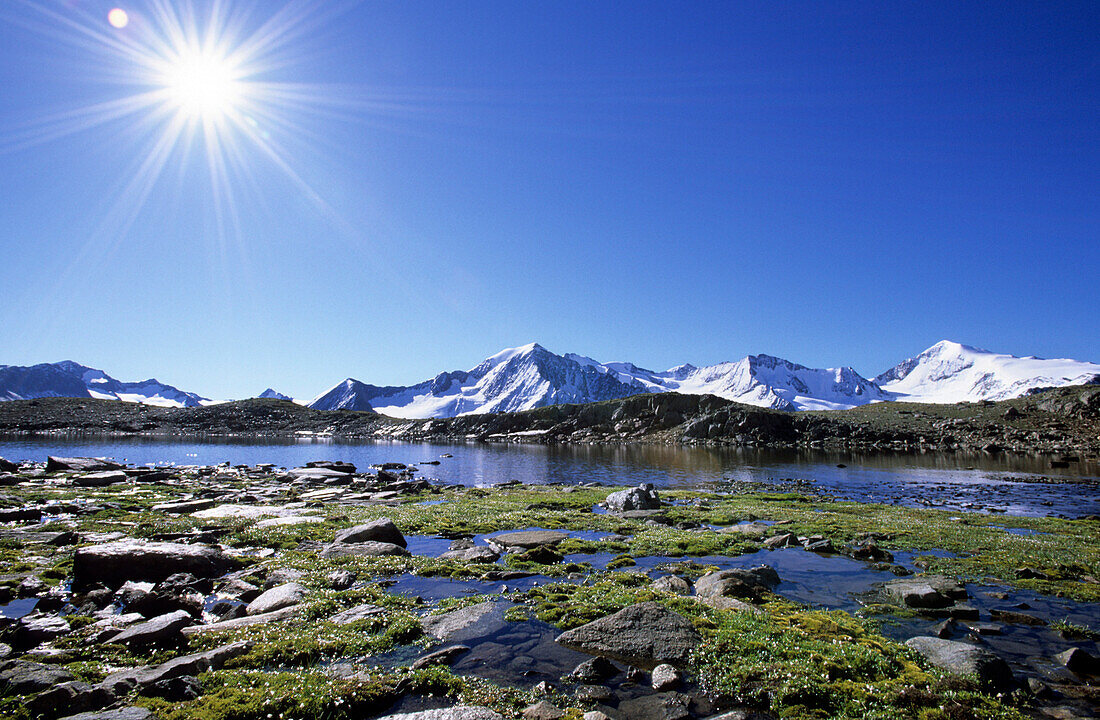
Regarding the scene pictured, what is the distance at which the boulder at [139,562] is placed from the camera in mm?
17031

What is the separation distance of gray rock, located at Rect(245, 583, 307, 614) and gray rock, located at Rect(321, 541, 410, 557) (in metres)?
5.24

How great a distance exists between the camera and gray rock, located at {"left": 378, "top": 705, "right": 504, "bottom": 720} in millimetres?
9711

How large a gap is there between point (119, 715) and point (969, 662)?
58.4ft

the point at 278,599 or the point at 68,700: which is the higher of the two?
the point at 68,700

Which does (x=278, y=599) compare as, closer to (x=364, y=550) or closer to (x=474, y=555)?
(x=364, y=550)

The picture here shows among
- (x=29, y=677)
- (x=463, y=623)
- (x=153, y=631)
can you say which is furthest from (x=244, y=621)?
(x=463, y=623)

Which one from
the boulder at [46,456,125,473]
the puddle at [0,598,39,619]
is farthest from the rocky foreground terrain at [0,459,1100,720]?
the boulder at [46,456,125,473]

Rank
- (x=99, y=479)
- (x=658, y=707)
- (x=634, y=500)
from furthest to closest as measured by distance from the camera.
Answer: (x=99, y=479), (x=634, y=500), (x=658, y=707)

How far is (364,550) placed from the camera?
22906mm

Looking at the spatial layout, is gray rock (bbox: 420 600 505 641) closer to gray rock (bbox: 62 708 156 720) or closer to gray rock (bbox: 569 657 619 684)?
gray rock (bbox: 569 657 619 684)

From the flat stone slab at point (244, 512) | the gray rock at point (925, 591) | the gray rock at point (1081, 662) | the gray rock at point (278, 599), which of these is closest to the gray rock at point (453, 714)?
the gray rock at point (278, 599)

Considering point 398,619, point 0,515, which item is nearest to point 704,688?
point 398,619

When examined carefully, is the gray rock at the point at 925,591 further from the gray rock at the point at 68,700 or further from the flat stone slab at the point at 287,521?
the flat stone slab at the point at 287,521

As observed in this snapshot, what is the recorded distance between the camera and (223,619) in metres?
14.5
